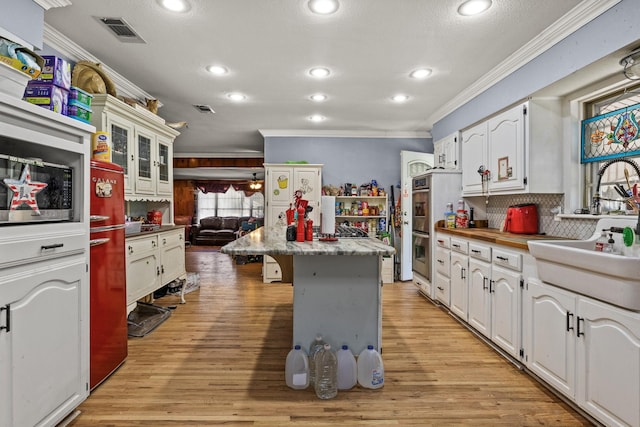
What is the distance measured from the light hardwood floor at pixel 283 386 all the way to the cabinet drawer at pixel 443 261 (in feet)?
1.63

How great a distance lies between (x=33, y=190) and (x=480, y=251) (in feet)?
9.86

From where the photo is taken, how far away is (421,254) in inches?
168

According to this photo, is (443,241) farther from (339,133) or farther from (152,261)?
(152,261)

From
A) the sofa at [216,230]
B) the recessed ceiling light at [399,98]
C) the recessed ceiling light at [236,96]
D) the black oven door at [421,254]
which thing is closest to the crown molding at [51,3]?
the recessed ceiling light at [236,96]

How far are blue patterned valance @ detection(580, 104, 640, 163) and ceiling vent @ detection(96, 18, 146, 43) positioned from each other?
347cm

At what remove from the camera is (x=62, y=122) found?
164cm

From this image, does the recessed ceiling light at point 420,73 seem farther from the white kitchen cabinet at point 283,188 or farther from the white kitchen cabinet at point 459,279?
the white kitchen cabinet at point 283,188

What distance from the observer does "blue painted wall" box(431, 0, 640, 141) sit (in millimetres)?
1831

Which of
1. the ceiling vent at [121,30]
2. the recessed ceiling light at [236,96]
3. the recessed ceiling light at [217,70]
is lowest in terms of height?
the ceiling vent at [121,30]

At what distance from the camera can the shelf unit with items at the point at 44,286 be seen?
1.38 m

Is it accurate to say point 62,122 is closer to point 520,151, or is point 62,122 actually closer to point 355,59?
point 355,59

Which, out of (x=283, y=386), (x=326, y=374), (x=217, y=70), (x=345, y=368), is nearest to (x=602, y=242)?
(x=345, y=368)

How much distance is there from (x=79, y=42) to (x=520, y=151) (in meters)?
3.65

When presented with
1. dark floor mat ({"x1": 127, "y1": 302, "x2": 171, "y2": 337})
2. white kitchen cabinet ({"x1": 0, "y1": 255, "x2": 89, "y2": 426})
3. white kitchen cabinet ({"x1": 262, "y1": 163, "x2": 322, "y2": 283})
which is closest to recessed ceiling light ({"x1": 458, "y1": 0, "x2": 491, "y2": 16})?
white kitchen cabinet ({"x1": 0, "y1": 255, "x2": 89, "y2": 426})
